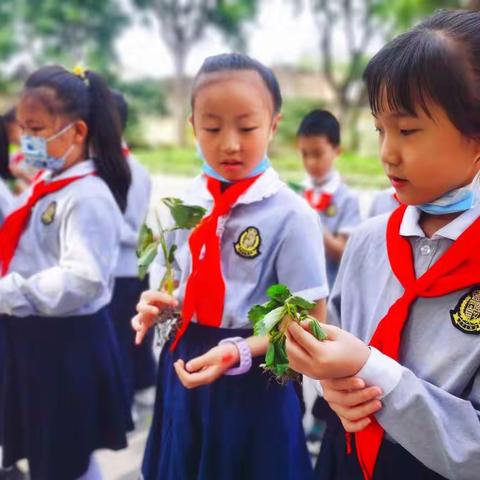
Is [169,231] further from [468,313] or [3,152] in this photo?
[3,152]

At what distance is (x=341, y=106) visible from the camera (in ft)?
57.7

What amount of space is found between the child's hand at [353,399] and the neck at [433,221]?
0.33 meters

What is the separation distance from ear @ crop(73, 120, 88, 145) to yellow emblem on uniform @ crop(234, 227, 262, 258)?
34.9 inches

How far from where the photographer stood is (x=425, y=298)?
1063 mm

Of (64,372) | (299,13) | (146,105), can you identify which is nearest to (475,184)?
(64,372)

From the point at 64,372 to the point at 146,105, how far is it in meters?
21.1

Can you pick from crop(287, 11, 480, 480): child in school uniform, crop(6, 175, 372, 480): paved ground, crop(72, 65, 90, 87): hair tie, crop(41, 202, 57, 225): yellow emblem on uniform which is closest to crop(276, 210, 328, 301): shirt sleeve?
crop(287, 11, 480, 480): child in school uniform

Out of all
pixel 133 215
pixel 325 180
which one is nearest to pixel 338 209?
pixel 325 180

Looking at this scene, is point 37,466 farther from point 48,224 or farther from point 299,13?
point 299,13

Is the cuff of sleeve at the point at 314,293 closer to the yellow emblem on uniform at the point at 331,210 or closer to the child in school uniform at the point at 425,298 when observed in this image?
the child in school uniform at the point at 425,298

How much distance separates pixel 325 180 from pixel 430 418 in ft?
7.54

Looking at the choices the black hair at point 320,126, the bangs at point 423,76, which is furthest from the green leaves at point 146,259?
the black hair at point 320,126

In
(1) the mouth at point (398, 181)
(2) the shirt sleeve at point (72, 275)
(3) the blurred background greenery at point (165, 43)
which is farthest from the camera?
(3) the blurred background greenery at point (165, 43)

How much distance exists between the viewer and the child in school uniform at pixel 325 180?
3.09 m
